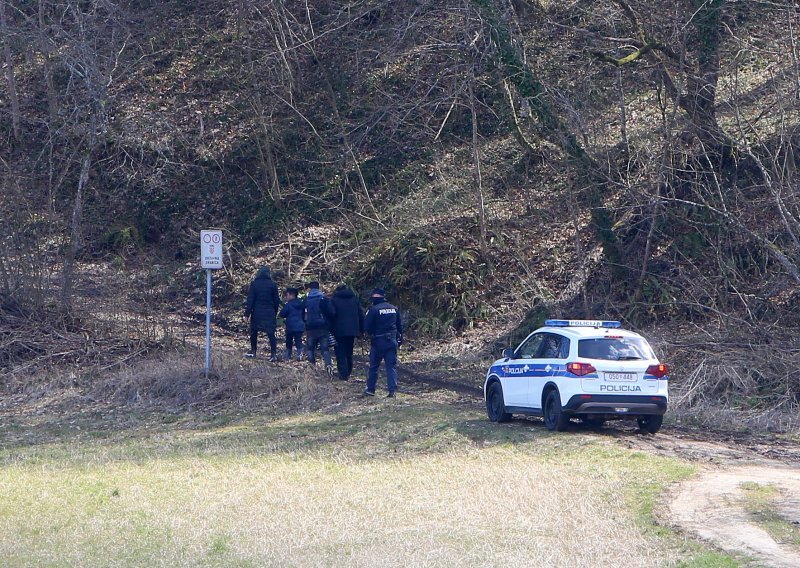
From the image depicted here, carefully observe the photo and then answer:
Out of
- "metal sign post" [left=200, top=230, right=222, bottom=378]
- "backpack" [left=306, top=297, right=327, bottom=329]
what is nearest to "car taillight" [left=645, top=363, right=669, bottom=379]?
"backpack" [left=306, top=297, right=327, bottom=329]

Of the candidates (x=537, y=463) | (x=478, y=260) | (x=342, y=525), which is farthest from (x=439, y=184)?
(x=342, y=525)

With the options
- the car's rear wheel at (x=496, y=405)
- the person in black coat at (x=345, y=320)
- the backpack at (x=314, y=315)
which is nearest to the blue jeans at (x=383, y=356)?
the person in black coat at (x=345, y=320)

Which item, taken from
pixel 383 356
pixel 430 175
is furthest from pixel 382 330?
pixel 430 175

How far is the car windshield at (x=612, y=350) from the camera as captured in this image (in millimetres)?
13727

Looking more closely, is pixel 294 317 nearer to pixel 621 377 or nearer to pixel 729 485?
pixel 621 377

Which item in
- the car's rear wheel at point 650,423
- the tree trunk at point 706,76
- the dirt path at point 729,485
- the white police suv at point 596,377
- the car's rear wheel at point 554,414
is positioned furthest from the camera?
the tree trunk at point 706,76

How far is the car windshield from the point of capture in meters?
13.7

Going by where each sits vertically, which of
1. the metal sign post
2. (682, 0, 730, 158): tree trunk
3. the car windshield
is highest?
(682, 0, 730, 158): tree trunk

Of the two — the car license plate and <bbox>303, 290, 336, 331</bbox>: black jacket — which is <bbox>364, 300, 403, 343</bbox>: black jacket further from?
the car license plate

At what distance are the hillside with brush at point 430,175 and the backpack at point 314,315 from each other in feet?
10.2

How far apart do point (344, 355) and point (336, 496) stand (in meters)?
8.91

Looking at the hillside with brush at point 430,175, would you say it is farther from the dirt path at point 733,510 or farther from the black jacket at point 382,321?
the black jacket at point 382,321

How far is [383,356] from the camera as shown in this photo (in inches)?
685

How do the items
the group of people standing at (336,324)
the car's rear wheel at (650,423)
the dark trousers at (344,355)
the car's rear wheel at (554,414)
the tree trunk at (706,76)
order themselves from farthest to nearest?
the tree trunk at (706,76), the dark trousers at (344,355), the group of people standing at (336,324), the car's rear wheel at (650,423), the car's rear wheel at (554,414)
